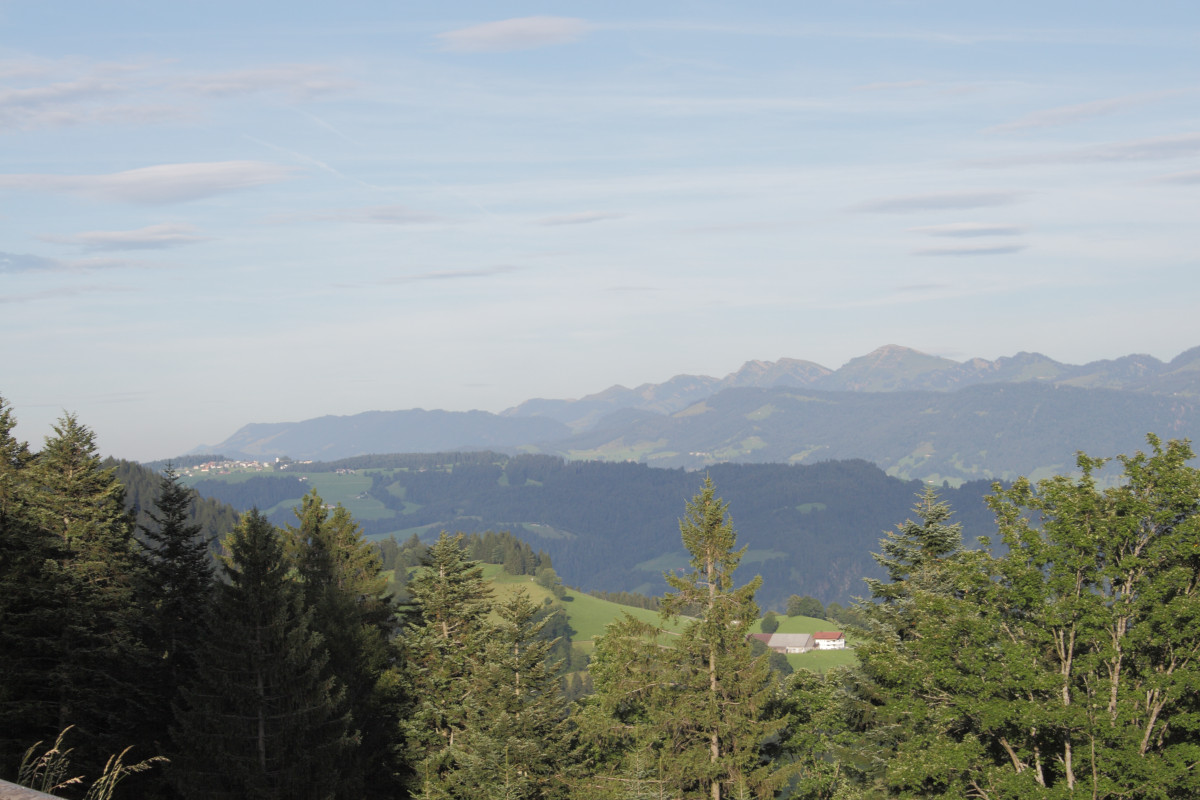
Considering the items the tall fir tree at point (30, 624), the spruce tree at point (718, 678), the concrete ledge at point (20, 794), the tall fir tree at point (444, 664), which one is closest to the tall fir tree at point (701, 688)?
the spruce tree at point (718, 678)

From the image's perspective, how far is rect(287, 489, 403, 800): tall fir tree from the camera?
3541 centimetres

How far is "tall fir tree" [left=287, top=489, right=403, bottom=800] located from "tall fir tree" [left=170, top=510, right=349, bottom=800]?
2.51 metres

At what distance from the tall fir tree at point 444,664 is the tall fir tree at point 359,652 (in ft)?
4.15

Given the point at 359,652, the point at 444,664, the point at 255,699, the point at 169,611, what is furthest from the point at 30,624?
the point at 444,664

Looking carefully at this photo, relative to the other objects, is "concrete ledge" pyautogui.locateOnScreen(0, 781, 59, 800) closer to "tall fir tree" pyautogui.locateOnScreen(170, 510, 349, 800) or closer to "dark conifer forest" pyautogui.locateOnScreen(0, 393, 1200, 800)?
"dark conifer forest" pyautogui.locateOnScreen(0, 393, 1200, 800)

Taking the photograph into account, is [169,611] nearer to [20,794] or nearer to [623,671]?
[623,671]

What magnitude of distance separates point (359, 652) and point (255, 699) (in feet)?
31.5

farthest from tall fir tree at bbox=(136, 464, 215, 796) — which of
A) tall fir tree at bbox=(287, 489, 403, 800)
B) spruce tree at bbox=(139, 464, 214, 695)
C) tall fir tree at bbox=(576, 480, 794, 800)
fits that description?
tall fir tree at bbox=(576, 480, 794, 800)

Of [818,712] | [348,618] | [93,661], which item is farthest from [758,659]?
[93,661]

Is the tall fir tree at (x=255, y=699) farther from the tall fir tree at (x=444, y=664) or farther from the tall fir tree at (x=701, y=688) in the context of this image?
the tall fir tree at (x=701, y=688)

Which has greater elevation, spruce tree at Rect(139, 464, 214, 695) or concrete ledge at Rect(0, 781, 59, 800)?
concrete ledge at Rect(0, 781, 59, 800)

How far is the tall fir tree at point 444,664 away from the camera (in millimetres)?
33406

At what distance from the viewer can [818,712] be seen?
122ft

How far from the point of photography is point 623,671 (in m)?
32.7
